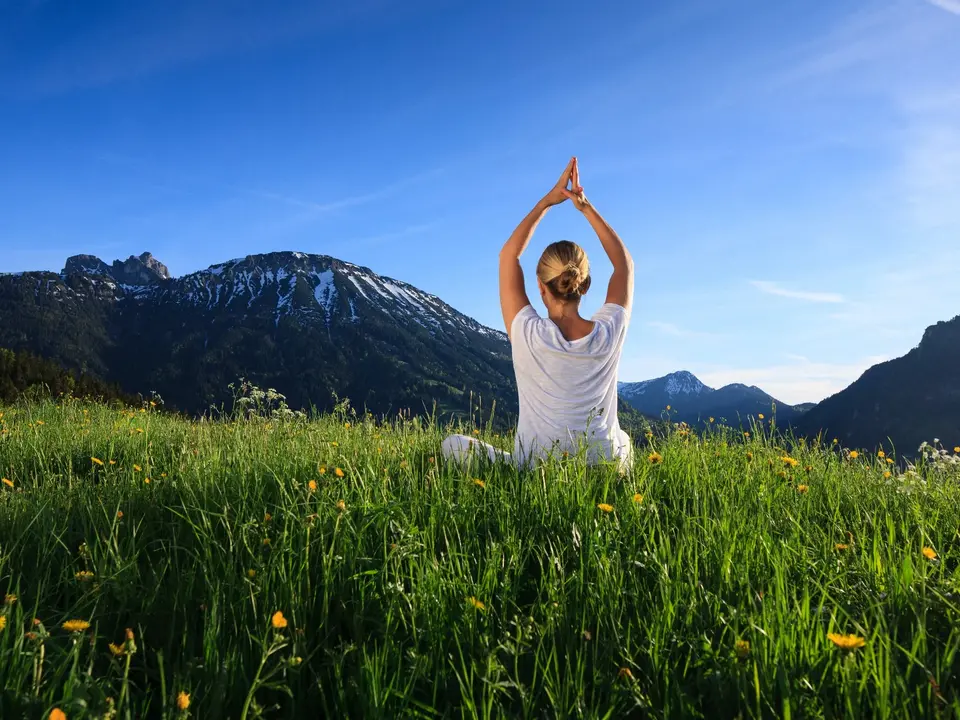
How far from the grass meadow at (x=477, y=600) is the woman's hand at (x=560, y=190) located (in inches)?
94.3

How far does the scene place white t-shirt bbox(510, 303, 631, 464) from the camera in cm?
457

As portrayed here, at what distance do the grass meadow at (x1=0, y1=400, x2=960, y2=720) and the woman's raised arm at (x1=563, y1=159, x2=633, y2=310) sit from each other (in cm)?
148

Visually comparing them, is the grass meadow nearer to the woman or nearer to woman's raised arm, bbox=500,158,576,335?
the woman

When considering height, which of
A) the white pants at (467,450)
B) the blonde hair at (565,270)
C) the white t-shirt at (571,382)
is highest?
the blonde hair at (565,270)

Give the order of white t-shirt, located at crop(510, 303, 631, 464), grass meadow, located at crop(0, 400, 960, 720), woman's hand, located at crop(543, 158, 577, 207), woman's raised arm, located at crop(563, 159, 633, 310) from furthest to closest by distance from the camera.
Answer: woman's hand, located at crop(543, 158, 577, 207), woman's raised arm, located at crop(563, 159, 633, 310), white t-shirt, located at crop(510, 303, 631, 464), grass meadow, located at crop(0, 400, 960, 720)

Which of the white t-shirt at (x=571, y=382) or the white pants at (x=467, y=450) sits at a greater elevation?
the white t-shirt at (x=571, y=382)

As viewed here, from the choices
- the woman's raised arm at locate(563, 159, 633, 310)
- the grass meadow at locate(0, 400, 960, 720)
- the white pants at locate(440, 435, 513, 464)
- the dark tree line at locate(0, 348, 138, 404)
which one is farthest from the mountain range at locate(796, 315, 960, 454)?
the grass meadow at locate(0, 400, 960, 720)

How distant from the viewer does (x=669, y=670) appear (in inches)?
81.4

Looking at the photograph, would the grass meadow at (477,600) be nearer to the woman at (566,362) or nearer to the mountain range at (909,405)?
the woman at (566,362)

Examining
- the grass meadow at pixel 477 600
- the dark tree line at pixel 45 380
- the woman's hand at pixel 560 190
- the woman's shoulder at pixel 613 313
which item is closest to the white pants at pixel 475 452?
the grass meadow at pixel 477 600

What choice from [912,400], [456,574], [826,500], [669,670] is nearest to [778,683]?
[669,670]

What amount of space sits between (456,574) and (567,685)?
895 millimetres

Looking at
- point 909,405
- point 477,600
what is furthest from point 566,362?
point 909,405

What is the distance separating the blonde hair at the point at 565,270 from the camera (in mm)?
4598
